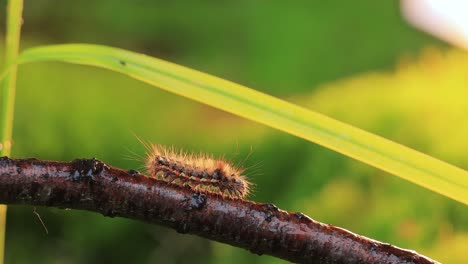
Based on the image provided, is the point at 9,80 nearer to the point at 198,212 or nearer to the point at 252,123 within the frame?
the point at 198,212

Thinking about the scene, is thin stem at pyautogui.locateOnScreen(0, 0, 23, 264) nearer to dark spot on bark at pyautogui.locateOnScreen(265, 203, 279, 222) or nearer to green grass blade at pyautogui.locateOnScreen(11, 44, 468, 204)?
green grass blade at pyautogui.locateOnScreen(11, 44, 468, 204)

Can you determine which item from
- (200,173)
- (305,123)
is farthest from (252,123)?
(305,123)

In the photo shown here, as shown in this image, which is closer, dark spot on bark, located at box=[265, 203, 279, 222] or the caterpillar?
dark spot on bark, located at box=[265, 203, 279, 222]

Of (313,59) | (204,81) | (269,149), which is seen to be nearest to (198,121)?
(269,149)

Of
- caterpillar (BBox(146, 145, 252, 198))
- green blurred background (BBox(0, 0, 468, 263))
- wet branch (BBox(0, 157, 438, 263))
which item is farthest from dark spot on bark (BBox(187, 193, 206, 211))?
green blurred background (BBox(0, 0, 468, 263))

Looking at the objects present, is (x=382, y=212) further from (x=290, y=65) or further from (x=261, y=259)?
(x=290, y=65)

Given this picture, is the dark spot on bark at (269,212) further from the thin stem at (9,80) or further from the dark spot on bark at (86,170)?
the thin stem at (9,80)

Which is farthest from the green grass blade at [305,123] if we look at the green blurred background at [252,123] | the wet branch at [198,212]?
the green blurred background at [252,123]
